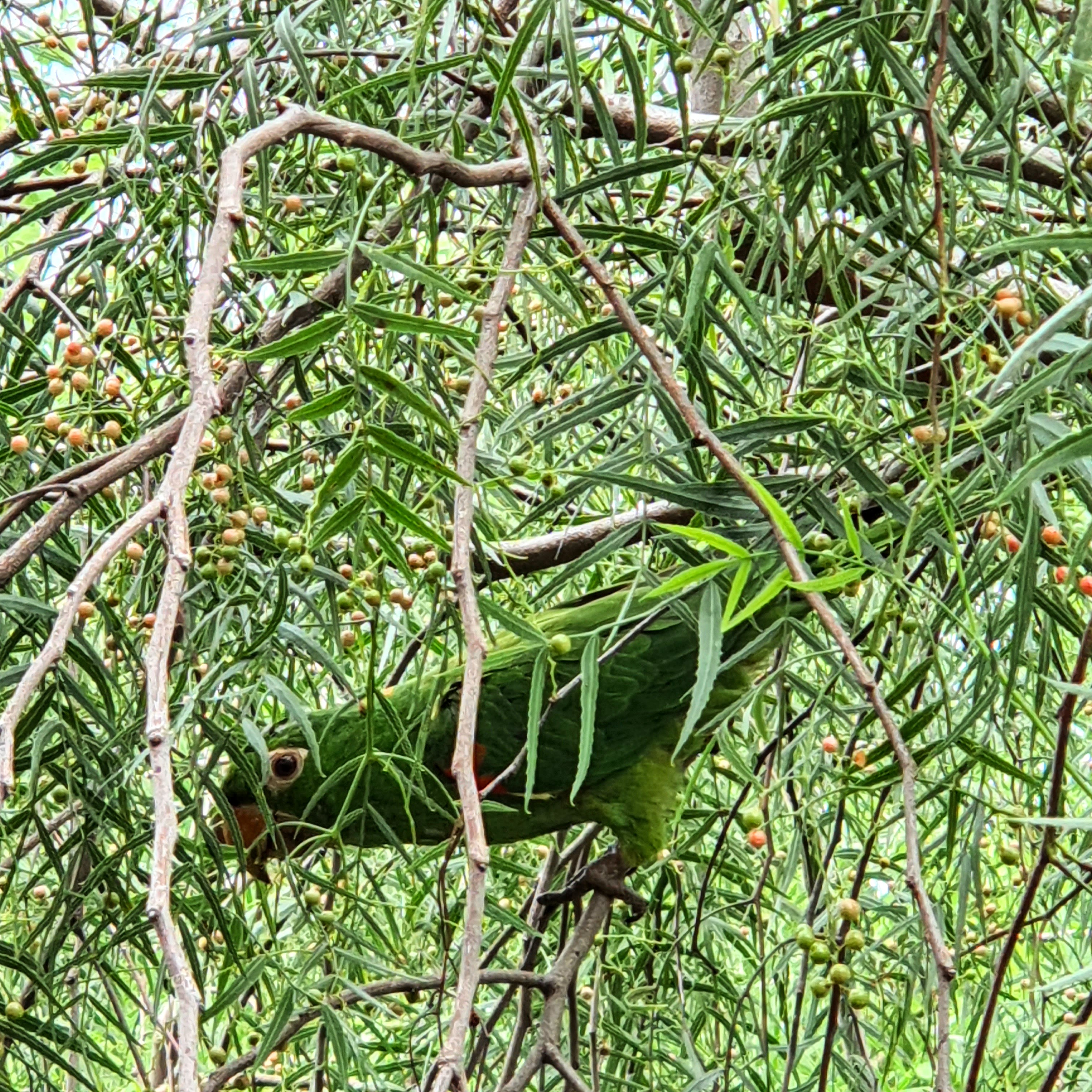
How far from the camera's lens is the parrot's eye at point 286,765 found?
1614mm

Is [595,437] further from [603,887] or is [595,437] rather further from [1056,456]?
[1056,456]

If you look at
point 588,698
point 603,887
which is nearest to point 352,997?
point 603,887

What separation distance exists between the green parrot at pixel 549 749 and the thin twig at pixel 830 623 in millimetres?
665

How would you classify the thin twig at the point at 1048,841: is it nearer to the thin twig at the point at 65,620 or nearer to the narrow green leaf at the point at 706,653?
the narrow green leaf at the point at 706,653

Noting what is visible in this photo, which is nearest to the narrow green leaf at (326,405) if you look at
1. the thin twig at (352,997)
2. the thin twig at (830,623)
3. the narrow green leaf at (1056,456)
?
the thin twig at (830,623)

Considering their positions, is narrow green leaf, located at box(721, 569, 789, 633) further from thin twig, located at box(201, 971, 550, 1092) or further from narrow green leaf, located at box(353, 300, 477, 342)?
thin twig, located at box(201, 971, 550, 1092)

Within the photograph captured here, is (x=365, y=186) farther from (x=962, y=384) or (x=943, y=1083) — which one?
(x=943, y=1083)

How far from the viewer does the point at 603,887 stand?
1.43 m

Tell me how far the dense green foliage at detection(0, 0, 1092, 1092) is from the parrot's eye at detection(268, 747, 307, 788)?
128mm

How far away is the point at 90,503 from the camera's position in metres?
1.09

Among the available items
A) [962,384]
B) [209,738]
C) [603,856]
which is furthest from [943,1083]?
[603,856]

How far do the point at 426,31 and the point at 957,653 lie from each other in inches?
24.1

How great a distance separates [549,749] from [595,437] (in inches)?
21.6

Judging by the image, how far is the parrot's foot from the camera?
1423 mm
